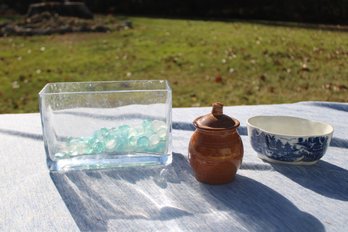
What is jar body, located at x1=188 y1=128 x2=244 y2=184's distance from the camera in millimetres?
925

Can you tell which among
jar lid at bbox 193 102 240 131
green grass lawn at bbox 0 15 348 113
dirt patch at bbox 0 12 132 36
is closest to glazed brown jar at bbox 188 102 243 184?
jar lid at bbox 193 102 240 131

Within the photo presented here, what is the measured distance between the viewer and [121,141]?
3.34 feet

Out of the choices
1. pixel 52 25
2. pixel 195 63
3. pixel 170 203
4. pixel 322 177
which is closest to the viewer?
pixel 170 203

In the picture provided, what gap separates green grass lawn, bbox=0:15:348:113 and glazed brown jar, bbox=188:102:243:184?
2.57 metres

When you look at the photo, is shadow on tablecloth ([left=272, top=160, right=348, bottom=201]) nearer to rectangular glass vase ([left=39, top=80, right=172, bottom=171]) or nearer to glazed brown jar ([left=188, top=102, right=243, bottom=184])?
glazed brown jar ([left=188, top=102, right=243, bottom=184])

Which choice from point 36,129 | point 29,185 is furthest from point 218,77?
point 29,185

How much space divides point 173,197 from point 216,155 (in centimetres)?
12

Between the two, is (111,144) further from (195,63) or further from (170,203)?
(195,63)

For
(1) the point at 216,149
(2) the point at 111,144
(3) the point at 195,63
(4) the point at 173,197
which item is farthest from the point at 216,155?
(3) the point at 195,63

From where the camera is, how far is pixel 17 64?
15.5 ft

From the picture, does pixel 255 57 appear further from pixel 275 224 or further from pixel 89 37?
pixel 275 224

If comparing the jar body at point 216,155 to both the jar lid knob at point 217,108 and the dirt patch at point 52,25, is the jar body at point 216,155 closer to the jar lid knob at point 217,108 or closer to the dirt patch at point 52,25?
the jar lid knob at point 217,108

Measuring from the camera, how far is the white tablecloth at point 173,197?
31.8 inches

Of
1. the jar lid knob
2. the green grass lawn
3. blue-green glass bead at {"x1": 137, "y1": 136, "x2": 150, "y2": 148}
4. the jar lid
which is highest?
the jar lid knob
